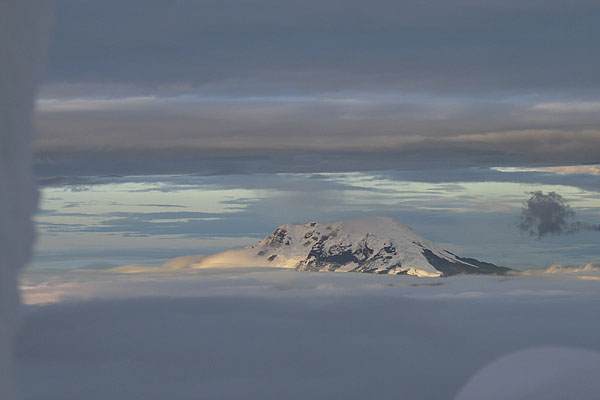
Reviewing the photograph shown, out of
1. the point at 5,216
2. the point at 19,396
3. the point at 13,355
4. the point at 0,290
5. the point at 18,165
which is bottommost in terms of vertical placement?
the point at 19,396

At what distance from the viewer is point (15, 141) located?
4197 cm

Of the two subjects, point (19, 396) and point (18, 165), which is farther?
point (19, 396)

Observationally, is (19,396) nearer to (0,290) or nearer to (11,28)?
(0,290)

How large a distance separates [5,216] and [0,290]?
13.2 feet

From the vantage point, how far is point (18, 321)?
4266 centimetres

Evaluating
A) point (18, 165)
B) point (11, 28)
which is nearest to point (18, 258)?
point (18, 165)

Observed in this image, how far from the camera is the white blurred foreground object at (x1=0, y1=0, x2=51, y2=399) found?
134ft

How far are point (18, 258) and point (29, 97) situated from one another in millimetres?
9181

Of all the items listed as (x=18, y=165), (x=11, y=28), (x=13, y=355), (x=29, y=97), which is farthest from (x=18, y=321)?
(x=11, y=28)

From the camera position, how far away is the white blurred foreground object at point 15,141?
40812mm

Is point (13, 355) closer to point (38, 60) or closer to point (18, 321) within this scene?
point (18, 321)

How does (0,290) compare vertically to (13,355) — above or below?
above

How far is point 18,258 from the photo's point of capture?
41.9 metres

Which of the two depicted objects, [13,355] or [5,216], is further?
[13,355]
